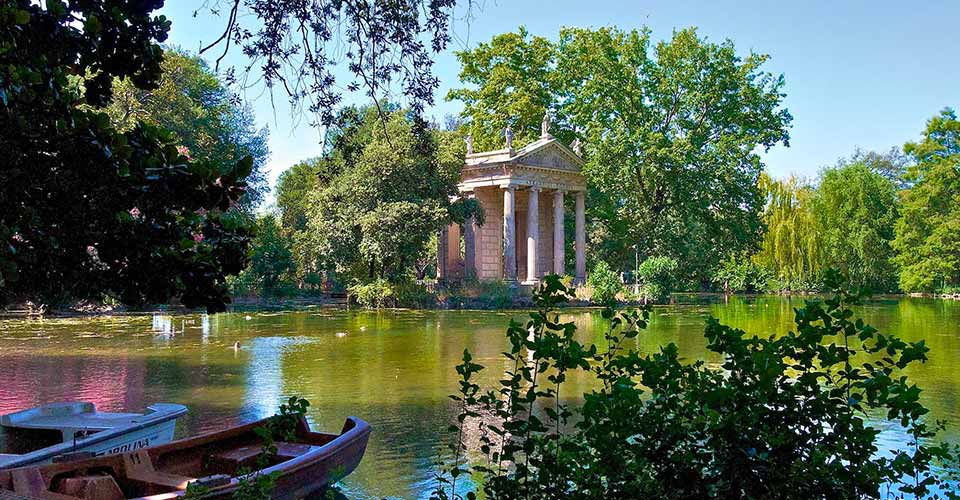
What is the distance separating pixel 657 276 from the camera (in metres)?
38.0

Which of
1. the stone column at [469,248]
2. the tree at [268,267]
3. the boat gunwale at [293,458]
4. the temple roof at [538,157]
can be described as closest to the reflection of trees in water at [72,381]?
the boat gunwale at [293,458]

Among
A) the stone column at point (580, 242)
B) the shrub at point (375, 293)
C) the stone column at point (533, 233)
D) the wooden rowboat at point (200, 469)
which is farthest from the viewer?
the stone column at point (580, 242)

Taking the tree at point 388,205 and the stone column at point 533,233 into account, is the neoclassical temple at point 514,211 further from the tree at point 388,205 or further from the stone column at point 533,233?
the tree at point 388,205

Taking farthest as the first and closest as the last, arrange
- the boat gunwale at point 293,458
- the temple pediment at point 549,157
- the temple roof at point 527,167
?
the temple pediment at point 549,157, the temple roof at point 527,167, the boat gunwale at point 293,458

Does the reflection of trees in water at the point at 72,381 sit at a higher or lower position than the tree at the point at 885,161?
lower

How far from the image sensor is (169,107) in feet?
124

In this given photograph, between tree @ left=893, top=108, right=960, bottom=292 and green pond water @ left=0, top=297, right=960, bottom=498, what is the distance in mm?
19267

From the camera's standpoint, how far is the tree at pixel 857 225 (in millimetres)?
50216

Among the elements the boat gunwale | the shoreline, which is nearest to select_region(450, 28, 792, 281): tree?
the shoreline

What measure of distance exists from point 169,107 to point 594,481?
38.0 m

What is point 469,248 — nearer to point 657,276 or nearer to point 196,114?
point 657,276

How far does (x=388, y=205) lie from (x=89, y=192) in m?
30.5

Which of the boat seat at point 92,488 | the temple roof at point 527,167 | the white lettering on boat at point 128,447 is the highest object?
the temple roof at point 527,167

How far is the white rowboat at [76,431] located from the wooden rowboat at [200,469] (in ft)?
2.13
